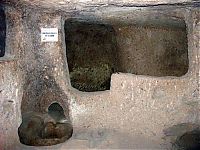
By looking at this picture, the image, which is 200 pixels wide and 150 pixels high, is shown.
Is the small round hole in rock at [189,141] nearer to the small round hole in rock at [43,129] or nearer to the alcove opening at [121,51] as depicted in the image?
the small round hole in rock at [43,129]

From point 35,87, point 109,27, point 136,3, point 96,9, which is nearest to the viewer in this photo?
point 136,3

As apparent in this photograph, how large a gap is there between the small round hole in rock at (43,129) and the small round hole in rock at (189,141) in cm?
116

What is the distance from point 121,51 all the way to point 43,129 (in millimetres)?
2046

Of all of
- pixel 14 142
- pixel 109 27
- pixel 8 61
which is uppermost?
pixel 109 27

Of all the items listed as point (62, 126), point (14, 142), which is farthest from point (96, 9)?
point (14, 142)

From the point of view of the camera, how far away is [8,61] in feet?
10.2

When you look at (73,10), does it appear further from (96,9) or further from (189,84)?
(189,84)

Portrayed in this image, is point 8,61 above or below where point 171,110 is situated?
above

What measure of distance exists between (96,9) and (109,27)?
1738mm

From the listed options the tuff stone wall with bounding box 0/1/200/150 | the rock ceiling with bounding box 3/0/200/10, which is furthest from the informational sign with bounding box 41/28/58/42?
the rock ceiling with bounding box 3/0/200/10

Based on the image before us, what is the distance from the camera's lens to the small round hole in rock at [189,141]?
10.6 feet

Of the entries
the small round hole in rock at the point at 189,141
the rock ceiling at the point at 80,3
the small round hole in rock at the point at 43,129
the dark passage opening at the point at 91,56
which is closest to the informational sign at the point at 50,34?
the rock ceiling at the point at 80,3

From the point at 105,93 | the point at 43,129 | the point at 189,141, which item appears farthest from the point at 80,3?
the point at 189,141

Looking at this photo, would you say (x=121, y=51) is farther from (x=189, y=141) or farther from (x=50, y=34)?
(x=189, y=141)
